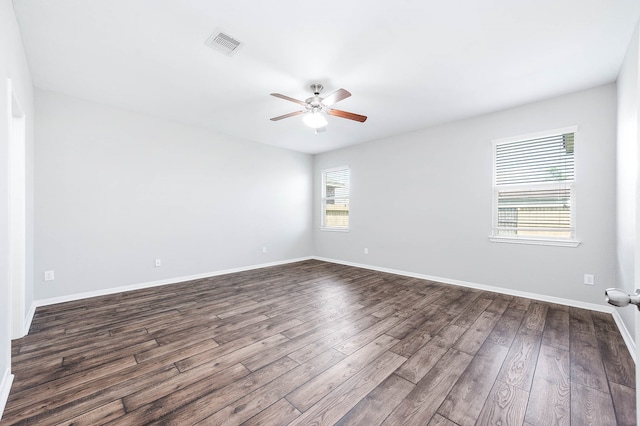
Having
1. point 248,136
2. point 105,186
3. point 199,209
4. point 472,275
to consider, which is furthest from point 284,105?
point 472,275

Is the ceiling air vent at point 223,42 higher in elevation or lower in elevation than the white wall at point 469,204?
higher

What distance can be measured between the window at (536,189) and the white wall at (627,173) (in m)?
0.48

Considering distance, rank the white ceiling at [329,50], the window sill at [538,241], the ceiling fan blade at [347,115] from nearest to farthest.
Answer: the white ceiling at [329,50]
the ceiling fan blade at [347,115]
the window sill at [538,241]

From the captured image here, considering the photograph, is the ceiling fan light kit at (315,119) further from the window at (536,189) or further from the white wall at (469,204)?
the window at (536,189)

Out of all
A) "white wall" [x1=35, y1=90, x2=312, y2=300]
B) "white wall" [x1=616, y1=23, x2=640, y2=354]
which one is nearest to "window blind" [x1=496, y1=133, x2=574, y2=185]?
"white wall" [x1=616, y1=23, x2=640, y2=354]

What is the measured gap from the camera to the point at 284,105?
142 inches

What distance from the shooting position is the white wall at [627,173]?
2.17m

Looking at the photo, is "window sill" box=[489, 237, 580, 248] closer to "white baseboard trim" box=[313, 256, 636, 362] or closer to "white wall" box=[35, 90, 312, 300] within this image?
"white baseboard trim" box=[313, 256, 636, 362]

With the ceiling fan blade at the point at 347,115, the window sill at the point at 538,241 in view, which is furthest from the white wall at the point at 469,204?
the ceiling fan blade at the point at 347,115

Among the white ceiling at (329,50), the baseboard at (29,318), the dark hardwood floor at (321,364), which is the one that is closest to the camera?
the dark hardwood floor at (321,364)

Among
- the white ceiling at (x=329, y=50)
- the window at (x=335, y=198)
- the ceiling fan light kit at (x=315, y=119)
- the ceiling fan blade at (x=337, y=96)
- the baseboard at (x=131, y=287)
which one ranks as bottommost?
the baseboard at (x=131, y=287)

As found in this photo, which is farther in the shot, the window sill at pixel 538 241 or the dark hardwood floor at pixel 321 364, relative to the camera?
the window sill at pixel 538 241

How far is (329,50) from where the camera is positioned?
2412 mm

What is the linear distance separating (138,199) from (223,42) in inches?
109
